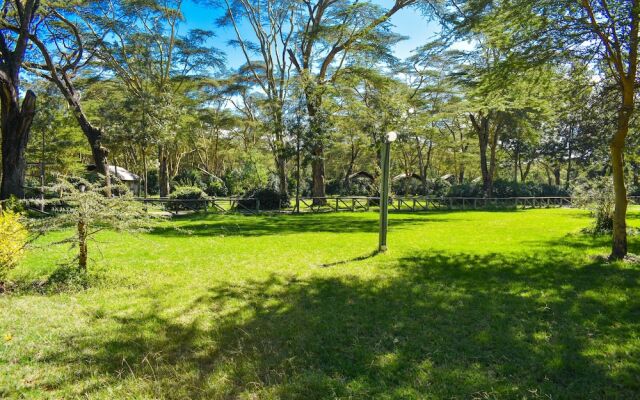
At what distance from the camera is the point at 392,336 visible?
363cm

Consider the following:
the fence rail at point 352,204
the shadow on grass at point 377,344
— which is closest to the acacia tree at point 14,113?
the fence rail at point 352,204

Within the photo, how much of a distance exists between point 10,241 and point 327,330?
440 centimetres

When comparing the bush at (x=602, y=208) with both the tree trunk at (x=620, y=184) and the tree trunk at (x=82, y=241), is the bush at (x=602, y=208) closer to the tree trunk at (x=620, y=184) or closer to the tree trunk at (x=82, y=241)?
the tree trunk at (x=620, y=184)

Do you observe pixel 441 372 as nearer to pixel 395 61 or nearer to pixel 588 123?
pixel 588 123

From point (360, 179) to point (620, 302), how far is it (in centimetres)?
3675

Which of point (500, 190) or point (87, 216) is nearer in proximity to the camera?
point (87, 216)

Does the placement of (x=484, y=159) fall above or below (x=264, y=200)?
above

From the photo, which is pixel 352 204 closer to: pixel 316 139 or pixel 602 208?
pixel 316 139

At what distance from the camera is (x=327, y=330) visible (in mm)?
3781

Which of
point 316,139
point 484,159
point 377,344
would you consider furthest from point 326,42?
point 377,344

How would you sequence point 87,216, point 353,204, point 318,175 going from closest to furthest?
point 87,216 < point 353,204 < point 318,175

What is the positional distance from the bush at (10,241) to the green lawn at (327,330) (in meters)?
0.46

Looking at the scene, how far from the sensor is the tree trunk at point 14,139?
11648 millimetres

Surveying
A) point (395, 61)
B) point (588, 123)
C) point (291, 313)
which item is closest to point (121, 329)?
point (291, 313)
